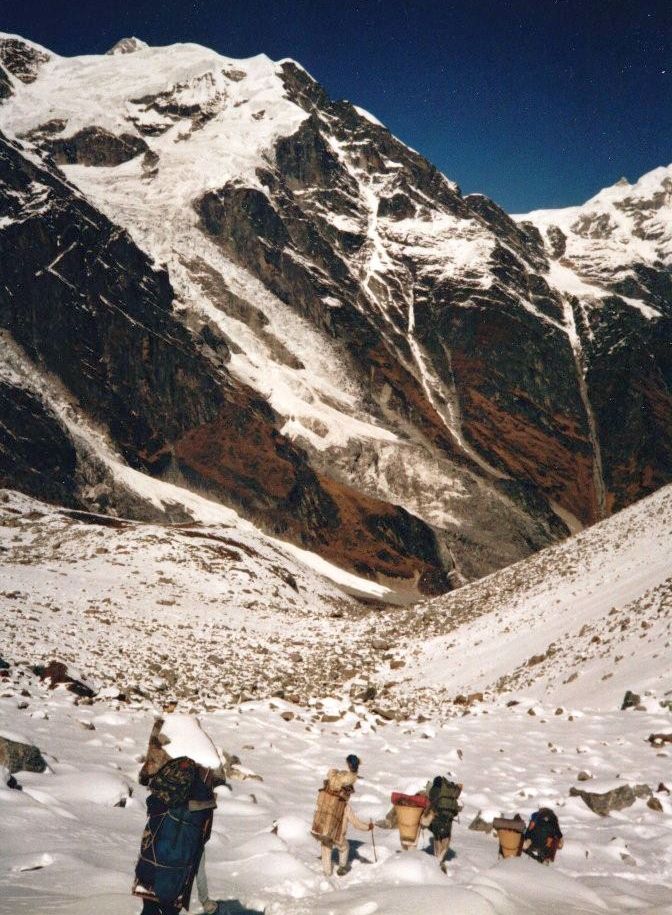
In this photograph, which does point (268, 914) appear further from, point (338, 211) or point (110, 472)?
point (338, 211)

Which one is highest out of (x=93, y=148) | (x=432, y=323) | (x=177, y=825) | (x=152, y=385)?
(x=93, y=148)

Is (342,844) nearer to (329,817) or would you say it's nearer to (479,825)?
(329,817)

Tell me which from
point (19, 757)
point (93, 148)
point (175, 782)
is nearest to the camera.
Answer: point (175, 782)

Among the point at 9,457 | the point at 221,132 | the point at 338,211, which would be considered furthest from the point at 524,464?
the point at 221,132

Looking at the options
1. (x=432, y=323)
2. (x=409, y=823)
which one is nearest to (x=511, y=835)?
(x=409, y=823)

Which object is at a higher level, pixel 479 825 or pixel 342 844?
pixel 342 844

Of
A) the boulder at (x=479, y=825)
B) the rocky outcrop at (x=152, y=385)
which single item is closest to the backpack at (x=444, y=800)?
the boulder at (x=479, y=825)
